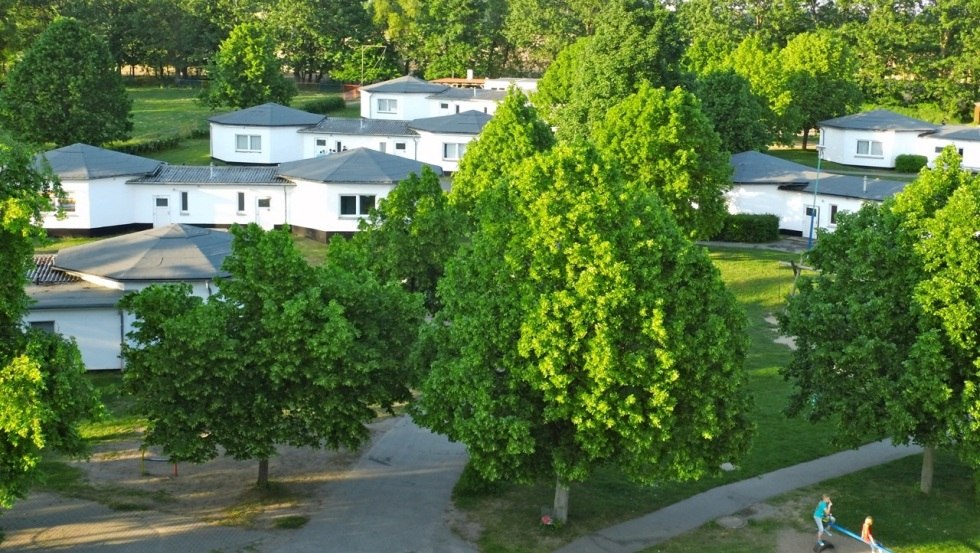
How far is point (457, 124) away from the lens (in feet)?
224

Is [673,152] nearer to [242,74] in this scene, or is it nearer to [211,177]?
[211,177]

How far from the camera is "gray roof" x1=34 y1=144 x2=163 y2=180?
165 ft

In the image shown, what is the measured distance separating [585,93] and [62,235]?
25316 millimetres

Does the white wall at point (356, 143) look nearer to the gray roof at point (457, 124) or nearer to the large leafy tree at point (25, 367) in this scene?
the gray roof at point (457, 124)

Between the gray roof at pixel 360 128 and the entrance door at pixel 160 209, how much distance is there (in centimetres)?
1668

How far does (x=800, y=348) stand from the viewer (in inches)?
1059

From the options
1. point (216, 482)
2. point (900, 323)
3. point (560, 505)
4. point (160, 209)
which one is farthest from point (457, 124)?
point (560, 505)

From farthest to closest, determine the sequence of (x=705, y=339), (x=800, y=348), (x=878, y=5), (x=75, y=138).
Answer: (x=878, y=5)
(x=75, y=138)
(x=800, y=348)
(x=705, y=339)

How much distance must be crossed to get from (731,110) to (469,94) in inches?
952

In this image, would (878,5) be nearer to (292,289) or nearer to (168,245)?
(168,245)

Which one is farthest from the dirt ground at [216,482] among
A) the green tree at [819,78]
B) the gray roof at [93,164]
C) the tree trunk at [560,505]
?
the green tree at [819,78]

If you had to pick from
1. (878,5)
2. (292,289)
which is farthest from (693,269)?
(878,5)

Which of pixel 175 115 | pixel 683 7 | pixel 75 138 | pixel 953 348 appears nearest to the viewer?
pixel 953 348

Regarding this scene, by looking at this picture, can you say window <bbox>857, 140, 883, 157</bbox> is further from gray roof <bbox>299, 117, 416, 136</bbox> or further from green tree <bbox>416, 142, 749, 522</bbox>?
green tree <bbox>416, 142, 749, 522</bbox>
